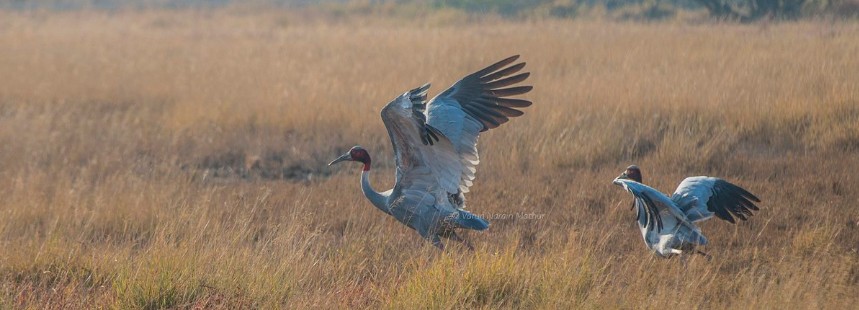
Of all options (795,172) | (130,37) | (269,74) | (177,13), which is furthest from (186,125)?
(177,13)

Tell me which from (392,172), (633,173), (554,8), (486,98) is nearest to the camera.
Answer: (633,173)

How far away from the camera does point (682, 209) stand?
5332 mm

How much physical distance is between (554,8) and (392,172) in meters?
17.0

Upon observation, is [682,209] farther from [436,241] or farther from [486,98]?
[436,241]

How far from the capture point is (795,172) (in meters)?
7.43

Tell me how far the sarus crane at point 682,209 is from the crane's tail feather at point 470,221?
79 cm

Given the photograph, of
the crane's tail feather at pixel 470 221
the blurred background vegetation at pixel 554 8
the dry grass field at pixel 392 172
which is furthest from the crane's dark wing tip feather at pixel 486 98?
the blurred background vegetation at pixel 554 8

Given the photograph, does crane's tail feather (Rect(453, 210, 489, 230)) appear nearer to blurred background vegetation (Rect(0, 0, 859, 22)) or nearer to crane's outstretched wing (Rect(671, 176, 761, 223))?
crane's outstretched wing (Rect(671, 176, 761, 223))

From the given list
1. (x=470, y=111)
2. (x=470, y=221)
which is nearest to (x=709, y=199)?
(x=470, y=221)

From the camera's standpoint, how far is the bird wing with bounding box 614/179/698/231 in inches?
198

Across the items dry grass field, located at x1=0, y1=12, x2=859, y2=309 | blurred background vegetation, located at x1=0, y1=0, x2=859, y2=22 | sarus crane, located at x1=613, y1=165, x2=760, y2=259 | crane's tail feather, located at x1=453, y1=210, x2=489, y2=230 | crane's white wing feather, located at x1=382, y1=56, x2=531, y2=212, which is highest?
crane's white wing feather, located at x1=382, y1=56, x2=531, y2=212

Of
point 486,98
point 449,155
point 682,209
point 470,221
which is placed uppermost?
point 486,98

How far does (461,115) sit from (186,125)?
4.76 m

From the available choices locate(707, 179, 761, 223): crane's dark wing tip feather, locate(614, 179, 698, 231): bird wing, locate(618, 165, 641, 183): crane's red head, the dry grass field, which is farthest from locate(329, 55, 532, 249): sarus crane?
locate(707, 179, 761, 223): crane's dark wing tip feather
